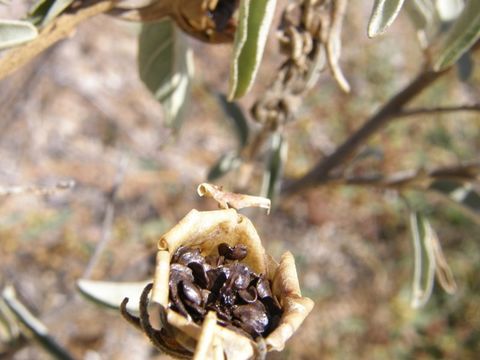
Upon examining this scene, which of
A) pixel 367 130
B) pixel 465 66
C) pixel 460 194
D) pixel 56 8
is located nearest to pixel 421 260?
pixel 460 194

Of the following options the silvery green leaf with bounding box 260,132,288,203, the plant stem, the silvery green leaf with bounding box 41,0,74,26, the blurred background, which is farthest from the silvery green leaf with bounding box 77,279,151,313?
the blurred background

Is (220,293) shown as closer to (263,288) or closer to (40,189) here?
(263,288)

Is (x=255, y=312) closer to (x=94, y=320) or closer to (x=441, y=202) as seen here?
(x=94, y=320)

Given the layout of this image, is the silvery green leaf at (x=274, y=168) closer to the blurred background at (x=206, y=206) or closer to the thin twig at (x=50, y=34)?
the thin twig at (x=50, y=34)

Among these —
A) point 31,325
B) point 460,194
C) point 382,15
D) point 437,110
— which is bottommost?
point 31,325

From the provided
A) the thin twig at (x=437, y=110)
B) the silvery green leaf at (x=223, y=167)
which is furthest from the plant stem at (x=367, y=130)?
the silvery green leaf at (x=223, y=167)

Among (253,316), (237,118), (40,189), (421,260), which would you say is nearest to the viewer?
(253,316)

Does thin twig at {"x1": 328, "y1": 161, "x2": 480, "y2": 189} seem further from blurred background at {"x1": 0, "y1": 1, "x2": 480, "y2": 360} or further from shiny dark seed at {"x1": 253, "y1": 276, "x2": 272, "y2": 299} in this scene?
blurred background at {"x1": 0, "y1": 1, "x2": 480, "y2": 360}
